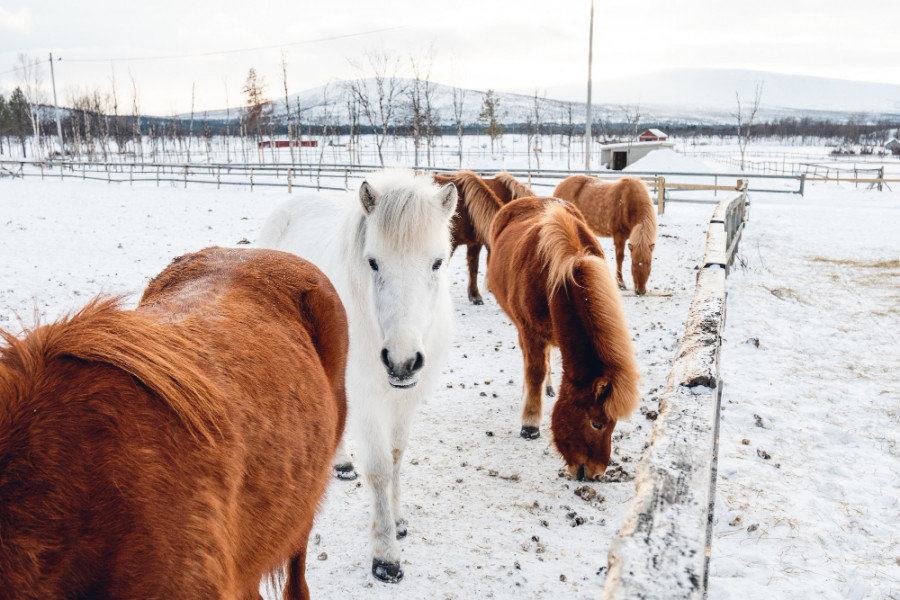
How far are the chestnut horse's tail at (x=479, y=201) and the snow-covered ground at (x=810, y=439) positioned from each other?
3.10m

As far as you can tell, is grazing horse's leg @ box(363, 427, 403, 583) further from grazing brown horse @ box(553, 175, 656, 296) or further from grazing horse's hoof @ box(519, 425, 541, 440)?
grazing brown horse @ box(553, 175, 656, 296)

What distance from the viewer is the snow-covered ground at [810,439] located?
2.37m

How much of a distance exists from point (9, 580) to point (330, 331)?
1.34 m

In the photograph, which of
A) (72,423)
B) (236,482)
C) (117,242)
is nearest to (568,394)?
(236,482)

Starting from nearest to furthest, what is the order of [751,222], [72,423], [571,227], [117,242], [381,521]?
1. [72,423]
2. [381,521]
3. [571,227]
4. [117,242]
5. [751,222]

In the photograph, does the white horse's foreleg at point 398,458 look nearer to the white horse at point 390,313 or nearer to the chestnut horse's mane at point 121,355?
the white horse at point 390,313

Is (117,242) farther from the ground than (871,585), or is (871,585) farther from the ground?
(117,242)

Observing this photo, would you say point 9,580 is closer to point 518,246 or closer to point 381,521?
point 381,521

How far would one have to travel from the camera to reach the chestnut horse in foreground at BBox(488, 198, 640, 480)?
3.11 m

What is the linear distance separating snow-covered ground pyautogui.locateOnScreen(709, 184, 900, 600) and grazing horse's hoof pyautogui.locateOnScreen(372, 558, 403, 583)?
4.72ft

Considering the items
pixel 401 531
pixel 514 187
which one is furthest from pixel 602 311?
pixel 514 187

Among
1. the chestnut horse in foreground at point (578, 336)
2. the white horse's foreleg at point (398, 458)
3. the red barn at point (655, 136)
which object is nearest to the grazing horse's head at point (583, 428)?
the chestnut horse in foreground at point (578, 336)

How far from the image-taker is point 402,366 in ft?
7.42

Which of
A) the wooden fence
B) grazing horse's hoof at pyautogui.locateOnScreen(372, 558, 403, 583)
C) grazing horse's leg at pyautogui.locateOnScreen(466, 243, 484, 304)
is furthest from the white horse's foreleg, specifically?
grazing horse's leg at pyautogui.locateOnScreen(466, 243, 484, 304)
